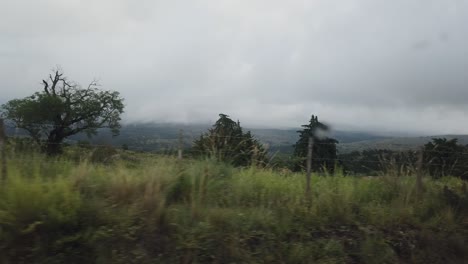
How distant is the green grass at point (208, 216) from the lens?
→ 18.7 ft

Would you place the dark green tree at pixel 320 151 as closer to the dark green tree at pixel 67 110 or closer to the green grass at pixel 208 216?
the green grass at pixel 208 216

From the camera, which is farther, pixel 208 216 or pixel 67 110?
pixel 67 110

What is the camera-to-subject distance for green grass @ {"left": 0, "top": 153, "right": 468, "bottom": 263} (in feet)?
18.7

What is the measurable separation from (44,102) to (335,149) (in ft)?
120

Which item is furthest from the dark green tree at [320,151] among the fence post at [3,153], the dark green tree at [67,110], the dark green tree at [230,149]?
the dark green tree at [67,110]

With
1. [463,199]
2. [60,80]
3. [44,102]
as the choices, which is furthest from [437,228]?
[60,80]

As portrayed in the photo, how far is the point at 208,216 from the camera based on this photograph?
666cm

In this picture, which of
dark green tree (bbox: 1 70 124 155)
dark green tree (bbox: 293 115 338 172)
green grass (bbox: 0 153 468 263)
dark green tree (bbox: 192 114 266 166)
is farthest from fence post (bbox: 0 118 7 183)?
dark green tree (bbox: 1 70 124 155)

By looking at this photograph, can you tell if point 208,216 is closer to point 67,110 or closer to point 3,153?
point 3,153

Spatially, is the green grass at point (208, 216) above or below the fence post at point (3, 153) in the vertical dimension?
below

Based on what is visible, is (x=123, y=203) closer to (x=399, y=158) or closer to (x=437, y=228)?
(x=437, y=228)

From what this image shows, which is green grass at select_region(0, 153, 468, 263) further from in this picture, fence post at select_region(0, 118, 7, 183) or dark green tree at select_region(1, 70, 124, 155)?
dark green tree at select_region(1, 70, 124, 155)

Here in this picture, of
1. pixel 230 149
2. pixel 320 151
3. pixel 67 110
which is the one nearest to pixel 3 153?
pixel 230 149

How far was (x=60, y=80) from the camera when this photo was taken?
46.1 meters
